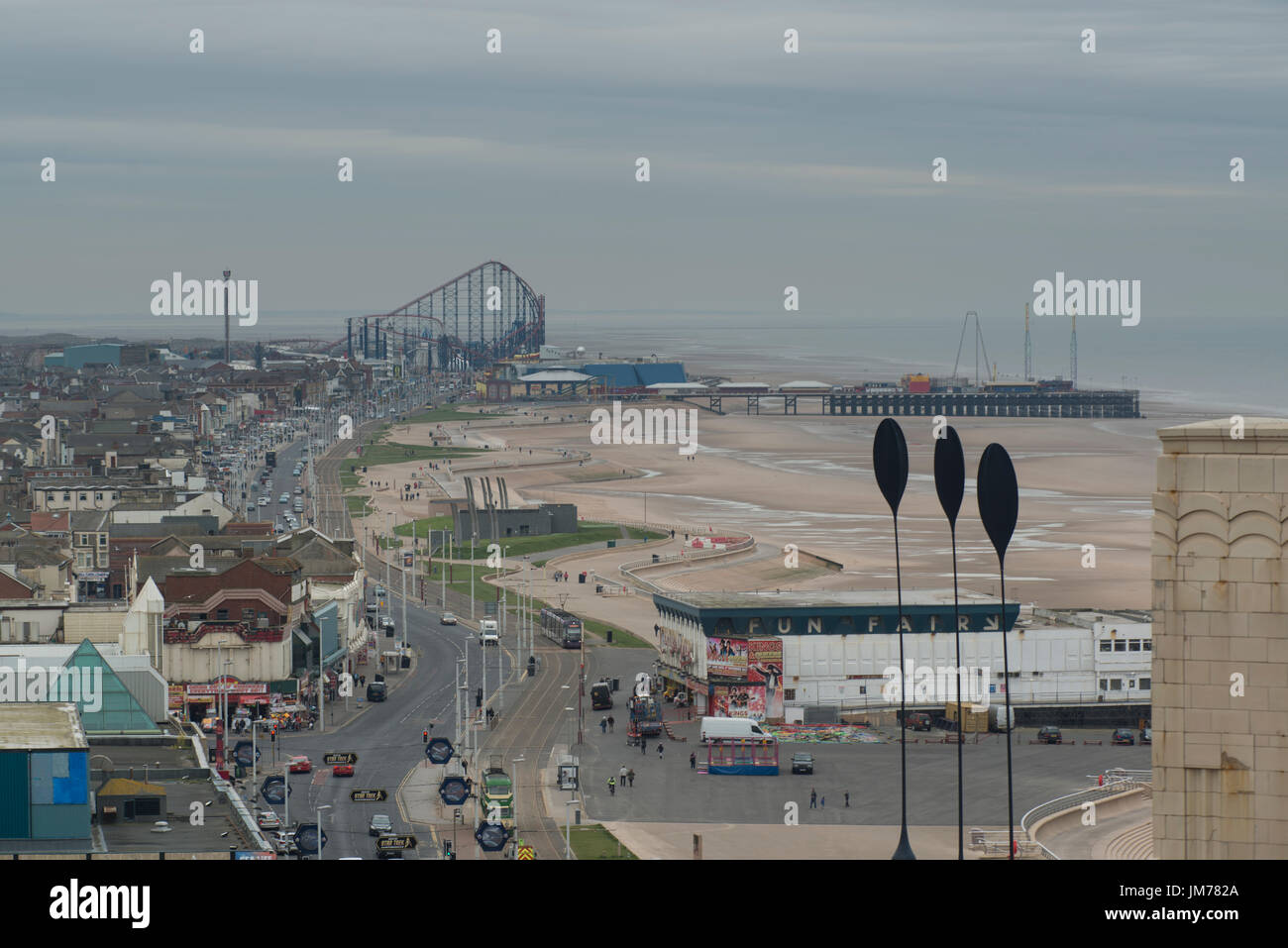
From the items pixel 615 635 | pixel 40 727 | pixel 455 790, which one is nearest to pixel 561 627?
pixel 615 635

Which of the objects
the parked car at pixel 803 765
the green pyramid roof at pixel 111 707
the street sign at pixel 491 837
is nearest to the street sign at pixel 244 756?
the green pyramid roof at pixel 111 707

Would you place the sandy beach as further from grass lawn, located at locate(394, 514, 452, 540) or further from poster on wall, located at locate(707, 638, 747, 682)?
poster on wall, located at locate(707, 638, 747, 682)

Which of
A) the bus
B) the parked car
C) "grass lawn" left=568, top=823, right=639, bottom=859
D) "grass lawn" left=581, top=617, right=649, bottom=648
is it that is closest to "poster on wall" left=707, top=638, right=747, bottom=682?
the parked car

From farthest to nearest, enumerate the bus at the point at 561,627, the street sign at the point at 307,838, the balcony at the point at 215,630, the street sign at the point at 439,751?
the bus at the point at 561,627 → the balcony at the point at 215,630 → the street sign at the point at 439,751 → the street sign at the point at 307,838

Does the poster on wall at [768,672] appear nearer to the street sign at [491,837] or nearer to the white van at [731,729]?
the white van at [731,729]

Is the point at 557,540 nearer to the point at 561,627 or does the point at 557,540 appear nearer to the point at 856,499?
the point at 856,499
